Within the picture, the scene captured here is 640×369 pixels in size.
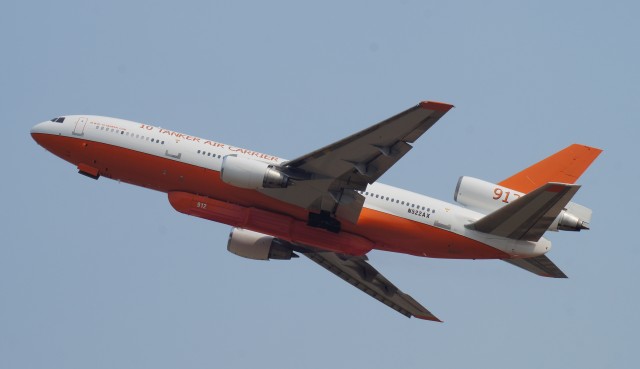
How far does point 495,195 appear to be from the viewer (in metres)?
49.5

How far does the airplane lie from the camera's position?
46.8 metres

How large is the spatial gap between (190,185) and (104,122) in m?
5.71

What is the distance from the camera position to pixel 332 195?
47906mm

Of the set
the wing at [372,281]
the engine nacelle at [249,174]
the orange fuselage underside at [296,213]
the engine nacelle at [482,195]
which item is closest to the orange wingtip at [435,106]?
the engine nacelle at [249,174]

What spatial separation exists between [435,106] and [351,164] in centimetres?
627

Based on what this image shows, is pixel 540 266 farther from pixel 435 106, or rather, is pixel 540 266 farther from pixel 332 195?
pixel 435 106

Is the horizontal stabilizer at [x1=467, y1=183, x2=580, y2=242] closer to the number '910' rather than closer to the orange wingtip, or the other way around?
the number '910'

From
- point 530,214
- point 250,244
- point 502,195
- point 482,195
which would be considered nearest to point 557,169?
point 502,195

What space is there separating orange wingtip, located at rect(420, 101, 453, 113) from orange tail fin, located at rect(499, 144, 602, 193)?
10.5 metres

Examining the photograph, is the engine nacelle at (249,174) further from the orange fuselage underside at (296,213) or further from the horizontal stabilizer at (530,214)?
the horizontal stabilizer at (530,214)

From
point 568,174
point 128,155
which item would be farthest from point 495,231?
point 128,155

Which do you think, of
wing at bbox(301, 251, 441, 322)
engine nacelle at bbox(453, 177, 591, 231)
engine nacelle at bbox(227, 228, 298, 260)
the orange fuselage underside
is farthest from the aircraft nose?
engine nacelle at bbox(453, 177, 591, 231)

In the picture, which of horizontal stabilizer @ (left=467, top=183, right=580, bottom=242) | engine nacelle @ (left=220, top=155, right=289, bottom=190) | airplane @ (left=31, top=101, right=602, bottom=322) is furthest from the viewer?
airplane @ (left=31, top=101, right=602, bottom=322)

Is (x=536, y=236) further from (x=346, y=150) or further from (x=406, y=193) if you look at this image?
(x=346, y=150)
